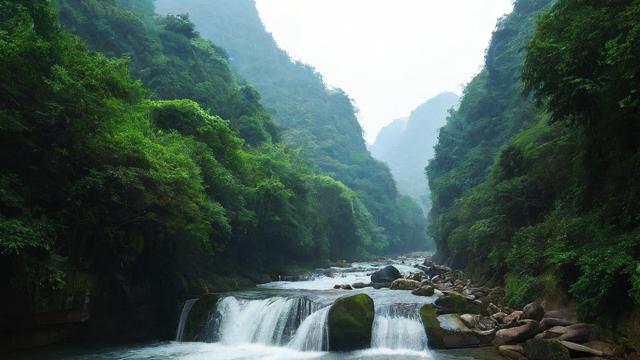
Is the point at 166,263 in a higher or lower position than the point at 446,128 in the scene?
lower

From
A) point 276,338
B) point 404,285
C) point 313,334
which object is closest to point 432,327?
point 313,334

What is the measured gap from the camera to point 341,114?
351 ft

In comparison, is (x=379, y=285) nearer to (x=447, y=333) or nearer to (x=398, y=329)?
(x=398, y=329)

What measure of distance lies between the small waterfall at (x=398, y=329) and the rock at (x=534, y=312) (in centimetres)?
317

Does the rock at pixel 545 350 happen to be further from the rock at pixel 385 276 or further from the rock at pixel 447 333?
the rock at pixel 385 276

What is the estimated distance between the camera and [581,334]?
10.6 metres

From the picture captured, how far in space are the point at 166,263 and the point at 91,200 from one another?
5.45 metres

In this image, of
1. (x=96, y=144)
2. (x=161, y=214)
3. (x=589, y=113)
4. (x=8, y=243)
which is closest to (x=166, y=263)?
(x=161, y=214)

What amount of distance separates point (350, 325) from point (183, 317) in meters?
7.32

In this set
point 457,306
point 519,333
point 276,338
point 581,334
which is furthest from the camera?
point 276,338

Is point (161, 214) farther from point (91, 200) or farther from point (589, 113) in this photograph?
A: point (589, 113)

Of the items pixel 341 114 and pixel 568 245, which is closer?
pixel 568 245

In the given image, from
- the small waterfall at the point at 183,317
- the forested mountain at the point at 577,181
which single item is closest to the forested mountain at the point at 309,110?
the forested mountain at the point at 577,181

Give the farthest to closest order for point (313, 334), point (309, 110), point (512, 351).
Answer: point (309, 110)
point (313, 334)
point (512, 351)
